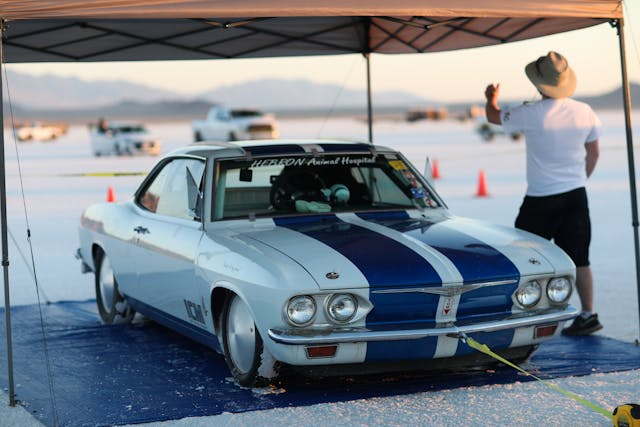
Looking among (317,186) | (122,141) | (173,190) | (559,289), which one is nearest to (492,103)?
(317,186)

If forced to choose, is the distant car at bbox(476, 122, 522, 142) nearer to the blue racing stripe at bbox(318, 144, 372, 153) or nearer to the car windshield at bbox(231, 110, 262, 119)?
the car windshield at bbox(231, 110, 262, 119)

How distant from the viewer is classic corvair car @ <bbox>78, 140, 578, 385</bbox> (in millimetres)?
5871

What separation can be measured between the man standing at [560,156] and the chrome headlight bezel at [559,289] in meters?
1.62

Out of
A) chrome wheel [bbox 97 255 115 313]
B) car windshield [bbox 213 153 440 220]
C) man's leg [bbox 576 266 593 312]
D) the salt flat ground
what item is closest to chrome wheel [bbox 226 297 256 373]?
the salt flat ground

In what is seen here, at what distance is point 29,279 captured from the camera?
1162cm

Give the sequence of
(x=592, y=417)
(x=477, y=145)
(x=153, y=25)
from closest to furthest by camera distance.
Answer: (x=592, y=417), (x=153, y=25), (x=477, y=145)

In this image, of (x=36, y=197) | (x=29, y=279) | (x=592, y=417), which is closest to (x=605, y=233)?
(x=29, y=279)

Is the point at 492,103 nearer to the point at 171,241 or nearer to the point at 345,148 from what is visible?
the point at 345,148

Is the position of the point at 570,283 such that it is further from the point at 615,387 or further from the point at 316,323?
the point at 316,323

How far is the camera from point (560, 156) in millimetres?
8023

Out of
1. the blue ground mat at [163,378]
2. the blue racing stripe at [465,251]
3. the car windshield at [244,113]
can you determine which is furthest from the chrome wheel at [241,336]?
the car windshield at [244,113]

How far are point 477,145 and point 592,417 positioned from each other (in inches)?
1703

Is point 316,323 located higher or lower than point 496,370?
higher

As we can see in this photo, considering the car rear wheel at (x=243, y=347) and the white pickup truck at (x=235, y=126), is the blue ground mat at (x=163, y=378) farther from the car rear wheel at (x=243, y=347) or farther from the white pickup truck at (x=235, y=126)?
the white pickup truck at (x=235, y=126)
